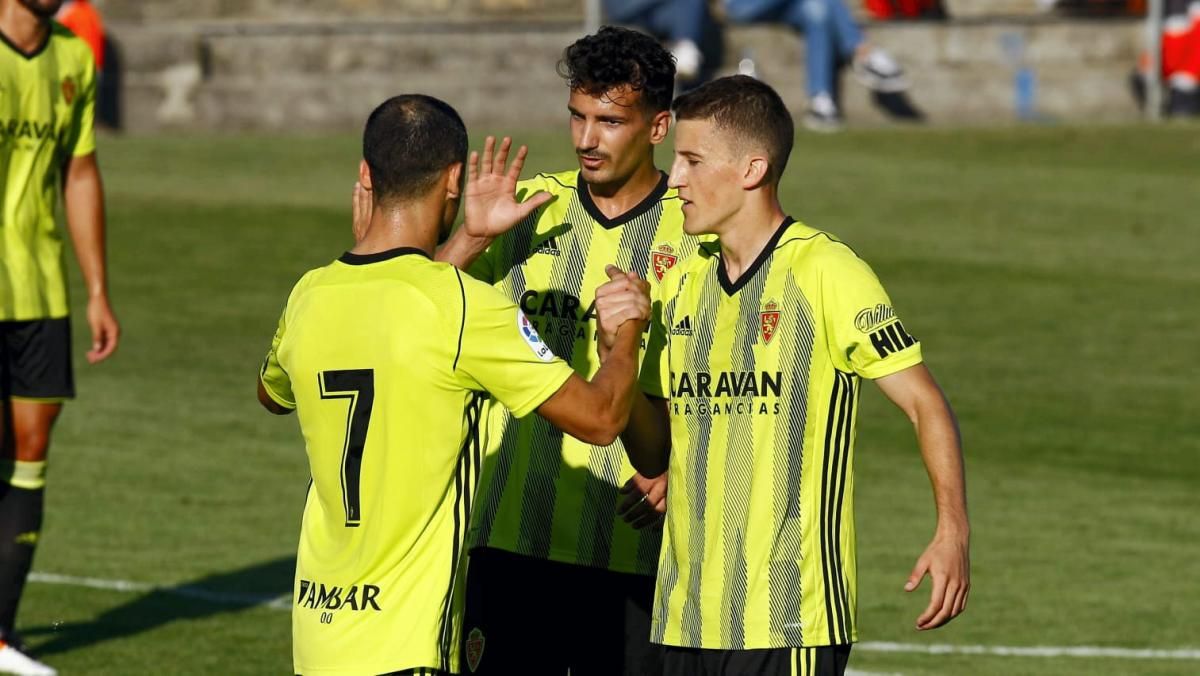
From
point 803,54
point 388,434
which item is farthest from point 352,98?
point 388,434

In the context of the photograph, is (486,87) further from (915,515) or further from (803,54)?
(915,515)

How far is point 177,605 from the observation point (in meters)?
9.04

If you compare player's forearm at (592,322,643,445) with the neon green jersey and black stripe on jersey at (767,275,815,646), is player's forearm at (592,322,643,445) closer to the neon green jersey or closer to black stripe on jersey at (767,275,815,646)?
black stripe on jersey at (767,275,815,646)

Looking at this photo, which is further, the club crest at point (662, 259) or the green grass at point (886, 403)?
the green grass at point (886, 403)

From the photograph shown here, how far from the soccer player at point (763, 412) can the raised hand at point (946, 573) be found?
0.30 feet

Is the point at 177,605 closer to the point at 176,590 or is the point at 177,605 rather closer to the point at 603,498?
the point at 176,590

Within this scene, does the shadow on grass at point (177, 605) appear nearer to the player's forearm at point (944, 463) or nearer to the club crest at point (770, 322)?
the club crest at point (770, 322)

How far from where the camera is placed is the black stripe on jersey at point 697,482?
209 inches

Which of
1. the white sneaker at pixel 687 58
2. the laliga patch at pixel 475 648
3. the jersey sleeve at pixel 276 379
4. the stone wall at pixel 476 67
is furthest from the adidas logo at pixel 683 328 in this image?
the stone wall at pixel 476 67

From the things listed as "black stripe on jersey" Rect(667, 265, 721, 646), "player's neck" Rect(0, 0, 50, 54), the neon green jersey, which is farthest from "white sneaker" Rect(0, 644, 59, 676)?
"black stripe on jersey" Rect(667, 265, 721, 646)

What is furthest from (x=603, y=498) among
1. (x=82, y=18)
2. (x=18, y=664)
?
(x=82, y=18)

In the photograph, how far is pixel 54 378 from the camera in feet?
26.2

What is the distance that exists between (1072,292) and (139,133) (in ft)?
33.0

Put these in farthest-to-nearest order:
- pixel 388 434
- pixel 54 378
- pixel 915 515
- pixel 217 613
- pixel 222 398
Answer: pixel 222 398 < pixel 915 515 < pixel 217 613 < pixel 54 378 < pixel 388 434
